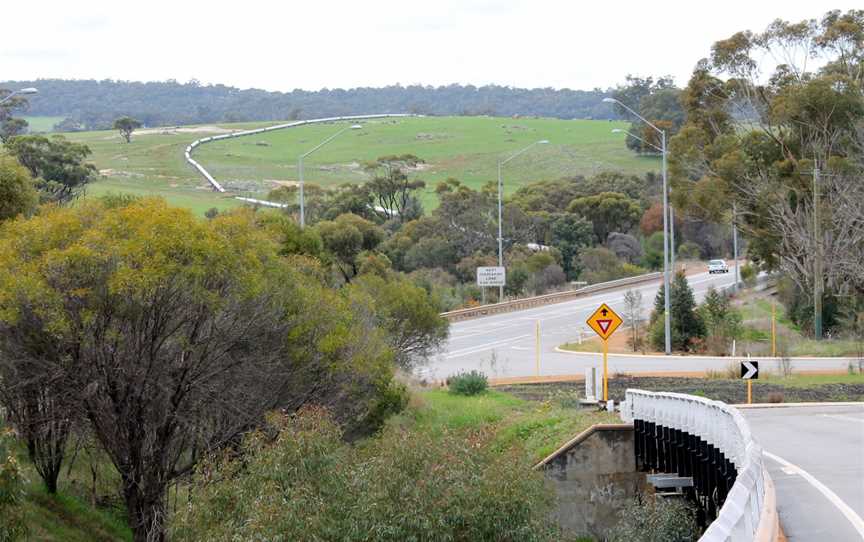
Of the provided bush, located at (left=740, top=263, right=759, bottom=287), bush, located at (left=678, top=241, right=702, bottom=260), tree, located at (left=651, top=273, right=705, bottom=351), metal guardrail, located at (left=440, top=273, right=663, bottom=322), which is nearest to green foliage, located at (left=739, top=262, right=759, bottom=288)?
bush, located at (left=740, top=263, right=759, bottom=287)

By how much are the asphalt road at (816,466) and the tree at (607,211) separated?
189 feet

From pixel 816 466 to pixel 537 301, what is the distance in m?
44.1

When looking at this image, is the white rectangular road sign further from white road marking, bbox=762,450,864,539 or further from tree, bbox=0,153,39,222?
white road marking, bbox=762,450,864,539

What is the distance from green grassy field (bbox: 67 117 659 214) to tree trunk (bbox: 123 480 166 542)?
64067 mm

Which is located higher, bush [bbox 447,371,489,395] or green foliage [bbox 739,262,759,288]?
bush [bbox 447,371,489,395]

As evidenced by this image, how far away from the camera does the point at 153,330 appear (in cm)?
1870

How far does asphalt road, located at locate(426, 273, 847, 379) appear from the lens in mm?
38000

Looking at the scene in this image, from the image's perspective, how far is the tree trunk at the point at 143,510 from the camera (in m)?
18.8

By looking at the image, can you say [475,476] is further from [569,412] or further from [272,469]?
[569,412]

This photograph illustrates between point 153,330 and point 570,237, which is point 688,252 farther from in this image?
point 153,330

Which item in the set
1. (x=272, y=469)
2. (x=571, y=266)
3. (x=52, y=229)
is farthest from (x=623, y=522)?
(x=571, y=266)

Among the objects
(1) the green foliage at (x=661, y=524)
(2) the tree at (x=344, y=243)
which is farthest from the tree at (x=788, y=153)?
(1) the green foliage at (x=661, y=524)

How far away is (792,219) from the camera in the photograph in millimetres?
50812

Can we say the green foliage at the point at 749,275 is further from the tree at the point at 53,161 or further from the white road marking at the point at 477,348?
the tree at the point at 53,161
